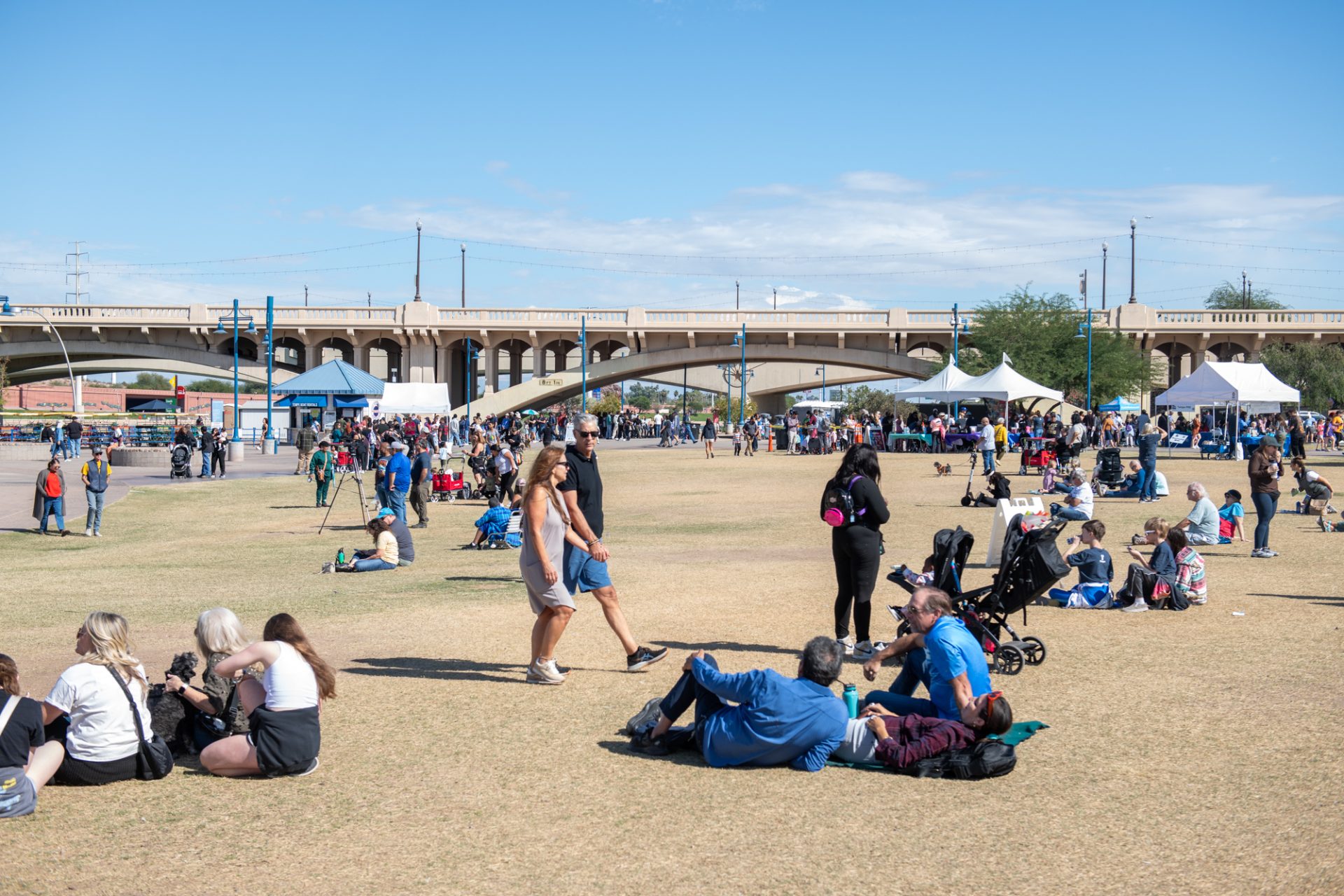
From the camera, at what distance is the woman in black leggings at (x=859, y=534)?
872 cm

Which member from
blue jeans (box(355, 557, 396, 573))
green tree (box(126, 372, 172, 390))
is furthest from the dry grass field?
green tree (box(126, 372, 172, 390))

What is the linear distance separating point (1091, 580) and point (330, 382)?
39.2 metres

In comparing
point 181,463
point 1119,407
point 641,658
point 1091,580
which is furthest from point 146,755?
point 1119,407

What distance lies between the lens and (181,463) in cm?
3256

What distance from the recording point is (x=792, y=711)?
640cm

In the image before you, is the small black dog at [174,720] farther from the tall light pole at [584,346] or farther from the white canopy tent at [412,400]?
the tall light pole at [584,346]

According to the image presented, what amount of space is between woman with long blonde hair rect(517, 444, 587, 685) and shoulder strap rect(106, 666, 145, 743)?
102 inches

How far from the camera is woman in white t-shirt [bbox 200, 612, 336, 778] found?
6293 mm

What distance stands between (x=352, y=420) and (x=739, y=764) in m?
45.2

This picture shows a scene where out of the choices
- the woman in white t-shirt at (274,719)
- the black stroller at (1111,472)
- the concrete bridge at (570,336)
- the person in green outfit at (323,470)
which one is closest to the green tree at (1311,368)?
the concrete bridge at (570,336)

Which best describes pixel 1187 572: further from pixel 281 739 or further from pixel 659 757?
pixel 281 739

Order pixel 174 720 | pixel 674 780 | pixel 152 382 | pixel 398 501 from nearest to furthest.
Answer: pixel 674 780
pixel 174 720
pixel 398 501
pixel 152 382

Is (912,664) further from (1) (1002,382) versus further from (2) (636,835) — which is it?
(1) (1002,382)

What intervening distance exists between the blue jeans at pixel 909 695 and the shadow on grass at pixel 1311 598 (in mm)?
6198
